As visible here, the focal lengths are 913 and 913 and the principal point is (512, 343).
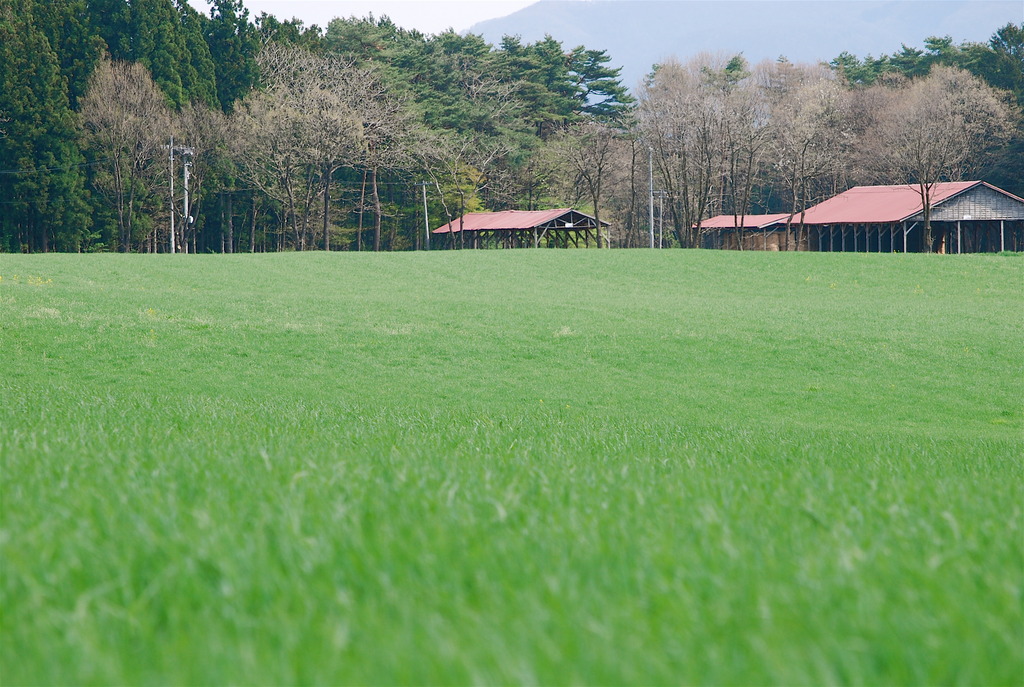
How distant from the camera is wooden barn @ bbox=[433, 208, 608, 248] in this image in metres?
75.8

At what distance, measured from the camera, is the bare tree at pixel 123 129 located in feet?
215

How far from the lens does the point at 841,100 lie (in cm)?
8594

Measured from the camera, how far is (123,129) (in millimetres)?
65688

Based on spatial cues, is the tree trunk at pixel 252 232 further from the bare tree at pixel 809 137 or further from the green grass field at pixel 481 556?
the green grass field at pixel 481 556

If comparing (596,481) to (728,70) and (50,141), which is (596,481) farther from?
(728,70)

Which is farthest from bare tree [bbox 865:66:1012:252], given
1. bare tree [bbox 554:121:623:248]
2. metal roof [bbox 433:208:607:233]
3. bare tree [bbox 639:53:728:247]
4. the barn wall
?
metal roof [bbox 433:208:607:233]

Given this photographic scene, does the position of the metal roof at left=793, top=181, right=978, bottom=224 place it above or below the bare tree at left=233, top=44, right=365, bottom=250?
below

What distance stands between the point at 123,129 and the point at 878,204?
2307 inches

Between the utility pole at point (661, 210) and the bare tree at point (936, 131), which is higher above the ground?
the bare tree at point (936, 131)

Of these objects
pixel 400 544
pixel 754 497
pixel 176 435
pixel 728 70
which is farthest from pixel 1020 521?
pixel 728 70

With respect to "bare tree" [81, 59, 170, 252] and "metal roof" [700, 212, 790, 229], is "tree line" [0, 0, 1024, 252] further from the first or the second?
"metal roof" [700, 212, 790, 229]

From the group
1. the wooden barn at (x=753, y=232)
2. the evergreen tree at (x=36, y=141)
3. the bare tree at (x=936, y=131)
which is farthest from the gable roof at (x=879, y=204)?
the evergreen tree at (x=36, y=141)

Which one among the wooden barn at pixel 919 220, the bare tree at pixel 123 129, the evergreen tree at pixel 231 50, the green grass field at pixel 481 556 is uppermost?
the evergreen tree at pixel 231 50

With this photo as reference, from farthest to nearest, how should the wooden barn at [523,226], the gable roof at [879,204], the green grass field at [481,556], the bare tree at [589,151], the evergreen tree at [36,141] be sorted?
the bare tree at [589,151]
the wooden barn at [523,226]
the gable roof at [879,204]
the evergreen tree at [36,141]
the green grass field at [481,556]
